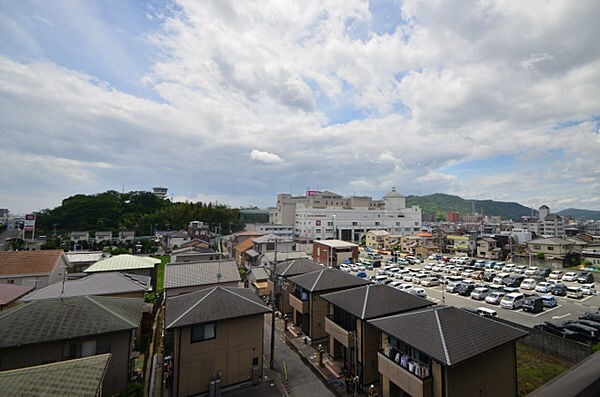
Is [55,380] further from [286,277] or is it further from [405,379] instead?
[286,277]

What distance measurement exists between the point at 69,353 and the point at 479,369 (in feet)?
47.9

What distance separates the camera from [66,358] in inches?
396

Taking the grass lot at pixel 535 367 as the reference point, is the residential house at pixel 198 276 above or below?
above

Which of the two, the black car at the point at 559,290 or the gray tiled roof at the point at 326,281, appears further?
the black car at the point at 559,290

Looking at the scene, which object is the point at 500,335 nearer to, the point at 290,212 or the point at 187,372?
the point at 187,372

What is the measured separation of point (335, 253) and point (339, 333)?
30.5 meters

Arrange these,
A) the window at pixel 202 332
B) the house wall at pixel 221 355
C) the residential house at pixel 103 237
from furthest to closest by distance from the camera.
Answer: the residential house at pixel 103 237, the window at pixel 202 332, the house wall at pixel 221 355

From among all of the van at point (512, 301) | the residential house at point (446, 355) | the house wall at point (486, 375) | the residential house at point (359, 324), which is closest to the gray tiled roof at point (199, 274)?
the residential house at point (359, 324)

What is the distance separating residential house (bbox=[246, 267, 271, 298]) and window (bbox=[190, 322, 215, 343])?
1116 cm

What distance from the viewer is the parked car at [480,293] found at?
24.3 m

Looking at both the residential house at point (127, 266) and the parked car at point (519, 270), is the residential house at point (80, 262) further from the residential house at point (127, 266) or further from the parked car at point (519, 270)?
the parked car at point (519, 270)

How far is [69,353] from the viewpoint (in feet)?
33.4

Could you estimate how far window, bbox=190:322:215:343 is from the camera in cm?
1131

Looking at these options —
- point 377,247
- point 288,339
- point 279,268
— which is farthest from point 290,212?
point 288,339
